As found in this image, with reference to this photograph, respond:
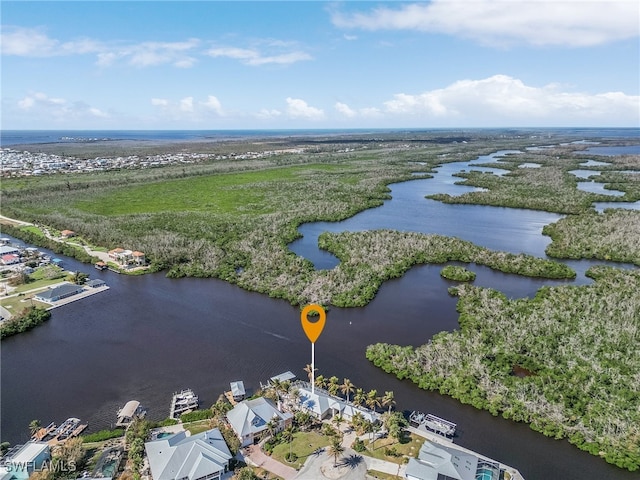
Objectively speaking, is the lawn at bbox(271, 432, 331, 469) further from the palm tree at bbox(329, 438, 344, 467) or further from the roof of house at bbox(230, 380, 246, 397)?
the roof of house at bbox(230, 380, 246, 397)

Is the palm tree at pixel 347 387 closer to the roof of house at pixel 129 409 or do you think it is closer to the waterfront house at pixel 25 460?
the roof of house at pixel 129 409

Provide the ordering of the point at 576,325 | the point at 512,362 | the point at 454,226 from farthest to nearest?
the point at 454,226 → the point at 576,325 → the point at 512,362

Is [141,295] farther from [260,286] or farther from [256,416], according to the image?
[256,416]

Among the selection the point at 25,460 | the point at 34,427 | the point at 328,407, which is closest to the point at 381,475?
the point at 328,407

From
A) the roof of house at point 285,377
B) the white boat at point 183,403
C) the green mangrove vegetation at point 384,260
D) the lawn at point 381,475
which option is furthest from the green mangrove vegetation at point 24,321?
the lawn at point 381,475

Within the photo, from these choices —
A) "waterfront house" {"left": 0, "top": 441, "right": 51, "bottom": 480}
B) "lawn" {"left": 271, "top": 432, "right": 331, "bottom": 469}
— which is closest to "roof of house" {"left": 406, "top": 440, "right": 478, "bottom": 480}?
"lawn" {"left": 271, "top": 432, "right": 331, "bottom": 469}

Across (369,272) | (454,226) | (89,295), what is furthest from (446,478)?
(454,226)

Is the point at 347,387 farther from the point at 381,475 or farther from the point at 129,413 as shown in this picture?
the point at 129,413
